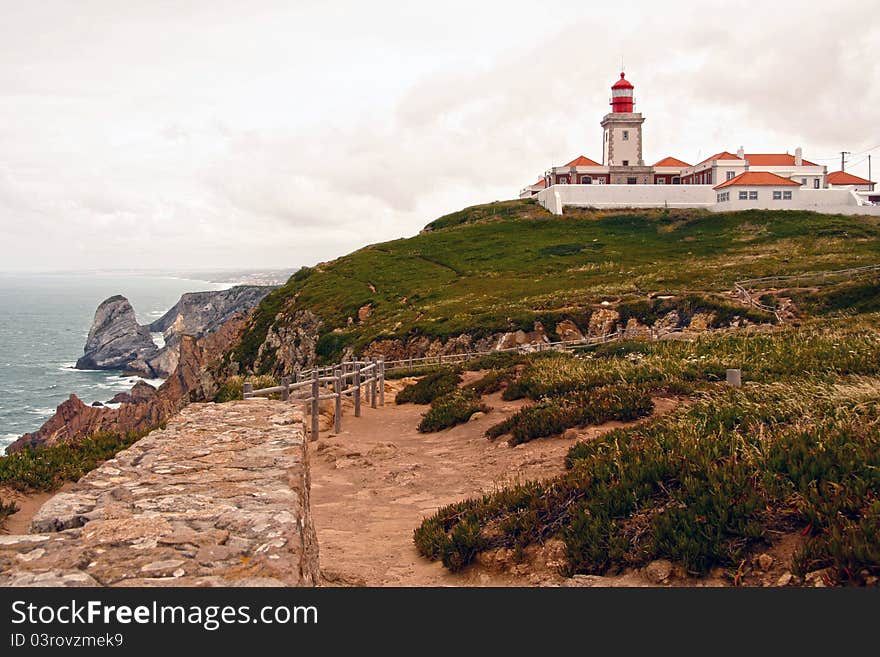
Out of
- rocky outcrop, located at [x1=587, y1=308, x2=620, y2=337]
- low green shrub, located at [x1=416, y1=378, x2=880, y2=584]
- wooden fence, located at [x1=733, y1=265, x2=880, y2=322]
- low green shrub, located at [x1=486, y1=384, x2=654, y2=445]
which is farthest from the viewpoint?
wooden fence, located at [x1=733, y1=265, x2=880, y2=322]

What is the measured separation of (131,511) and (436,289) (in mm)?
51684

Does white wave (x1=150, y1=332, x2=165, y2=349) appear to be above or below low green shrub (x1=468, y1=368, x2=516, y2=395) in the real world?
below

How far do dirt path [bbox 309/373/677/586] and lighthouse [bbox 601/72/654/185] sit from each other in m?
81.3

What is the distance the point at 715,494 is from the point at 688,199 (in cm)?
8526

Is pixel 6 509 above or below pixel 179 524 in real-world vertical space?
below

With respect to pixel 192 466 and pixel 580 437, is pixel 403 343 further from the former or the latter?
pixel 192 466

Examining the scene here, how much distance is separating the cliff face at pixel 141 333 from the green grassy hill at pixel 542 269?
34.6m

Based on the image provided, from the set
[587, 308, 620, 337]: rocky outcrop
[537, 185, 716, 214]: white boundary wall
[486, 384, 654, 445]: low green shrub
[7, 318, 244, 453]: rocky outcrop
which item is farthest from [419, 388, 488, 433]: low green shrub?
[537, 185, 716, 214]: white boundary wall

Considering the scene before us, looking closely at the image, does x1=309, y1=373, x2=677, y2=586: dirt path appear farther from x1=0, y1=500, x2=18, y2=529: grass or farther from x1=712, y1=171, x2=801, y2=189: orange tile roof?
x1=712, y1=171, x2=801, y2=189: orange tile roof

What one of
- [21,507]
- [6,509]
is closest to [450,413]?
[21,507]

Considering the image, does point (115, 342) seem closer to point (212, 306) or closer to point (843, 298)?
point (212, 306)

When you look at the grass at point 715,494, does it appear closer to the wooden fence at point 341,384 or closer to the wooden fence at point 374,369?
the wooden fence at point 374,369

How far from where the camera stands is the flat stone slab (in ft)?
12.6

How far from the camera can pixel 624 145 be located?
3563 inches
